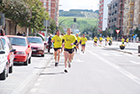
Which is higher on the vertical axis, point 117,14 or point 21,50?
point 117,14

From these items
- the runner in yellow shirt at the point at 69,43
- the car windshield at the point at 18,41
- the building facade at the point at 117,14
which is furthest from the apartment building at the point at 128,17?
the runner in yellow shirt at the point at 69,43

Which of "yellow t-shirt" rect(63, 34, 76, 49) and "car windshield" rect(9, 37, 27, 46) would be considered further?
"car windshield" rect(9, 37, 27, 46)

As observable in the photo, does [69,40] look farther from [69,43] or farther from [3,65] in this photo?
[3,65]

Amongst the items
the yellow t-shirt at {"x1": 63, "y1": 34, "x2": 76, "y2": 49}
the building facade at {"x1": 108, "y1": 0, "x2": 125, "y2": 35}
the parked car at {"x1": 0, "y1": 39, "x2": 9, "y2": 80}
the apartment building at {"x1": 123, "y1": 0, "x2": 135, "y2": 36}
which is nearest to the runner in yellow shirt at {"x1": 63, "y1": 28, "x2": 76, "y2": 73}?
the yellow t-shirt at {"x1": 63, "y1": 34, "x2": 76, "y2": 49}

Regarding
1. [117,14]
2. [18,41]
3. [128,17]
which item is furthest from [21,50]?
[117,14]

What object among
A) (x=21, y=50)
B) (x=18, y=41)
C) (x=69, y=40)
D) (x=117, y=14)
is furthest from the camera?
(x=117, y=14)

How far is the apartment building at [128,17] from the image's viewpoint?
105 metres

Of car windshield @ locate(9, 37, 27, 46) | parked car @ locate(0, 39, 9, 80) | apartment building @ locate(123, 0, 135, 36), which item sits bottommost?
parked car @ locate(0, 39, 9, 80)

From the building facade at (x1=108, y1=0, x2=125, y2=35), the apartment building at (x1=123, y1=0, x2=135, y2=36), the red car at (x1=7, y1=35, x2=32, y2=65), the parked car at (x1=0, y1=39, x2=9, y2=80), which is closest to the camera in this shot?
the parked car at (x1=0, y1=39, x2=9, y2=80)

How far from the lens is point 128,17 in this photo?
356 feet

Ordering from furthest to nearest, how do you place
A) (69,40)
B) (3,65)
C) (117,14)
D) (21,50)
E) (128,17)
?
(117,14) < (128,17) < (21,50) < (69,40) < (3,65)

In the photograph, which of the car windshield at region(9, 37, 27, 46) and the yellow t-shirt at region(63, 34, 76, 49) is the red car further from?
the yellow t-shirt at region(63, 34, 76, 49)

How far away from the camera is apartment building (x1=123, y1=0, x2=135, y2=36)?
4151 inches

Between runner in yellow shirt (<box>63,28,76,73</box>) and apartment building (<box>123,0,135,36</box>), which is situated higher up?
apartment building (<box>123,0,135,36</box>)
